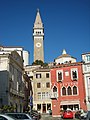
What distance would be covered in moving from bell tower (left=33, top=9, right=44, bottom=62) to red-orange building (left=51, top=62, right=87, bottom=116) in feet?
236

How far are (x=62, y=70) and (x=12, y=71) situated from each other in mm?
11356

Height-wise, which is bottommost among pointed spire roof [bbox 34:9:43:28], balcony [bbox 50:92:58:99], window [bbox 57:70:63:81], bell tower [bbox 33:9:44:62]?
balcony [bbox 50:92:58:99]

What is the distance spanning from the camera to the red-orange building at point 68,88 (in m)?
53.9

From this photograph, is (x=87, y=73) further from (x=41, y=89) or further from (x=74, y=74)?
(x=41, y=89)

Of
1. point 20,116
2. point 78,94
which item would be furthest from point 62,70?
point 20,116

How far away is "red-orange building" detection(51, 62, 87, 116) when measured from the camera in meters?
53.9

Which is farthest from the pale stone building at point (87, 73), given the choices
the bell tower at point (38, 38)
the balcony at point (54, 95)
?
the bell tower at point (38, 38)

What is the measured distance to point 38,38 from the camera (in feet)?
449

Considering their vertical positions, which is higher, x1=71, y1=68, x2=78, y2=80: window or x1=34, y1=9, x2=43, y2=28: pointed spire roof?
x1=34, y1=9, x2=43, y2=28: pointed spire roof

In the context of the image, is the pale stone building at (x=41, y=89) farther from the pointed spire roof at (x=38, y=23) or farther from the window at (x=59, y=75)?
the pointed spire roof at (x=38, y=23)

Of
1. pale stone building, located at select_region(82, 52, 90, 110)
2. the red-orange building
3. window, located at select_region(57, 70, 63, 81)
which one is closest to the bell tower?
window, located at select_region(57, 70, 63, 81)

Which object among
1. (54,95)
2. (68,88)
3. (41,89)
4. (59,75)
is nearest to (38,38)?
(41,89)

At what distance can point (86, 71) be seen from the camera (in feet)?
176

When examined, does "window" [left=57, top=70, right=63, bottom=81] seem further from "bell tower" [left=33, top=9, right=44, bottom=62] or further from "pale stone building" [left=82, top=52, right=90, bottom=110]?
"bell tower" [left=33, top=9, right=44, bottom=62]
